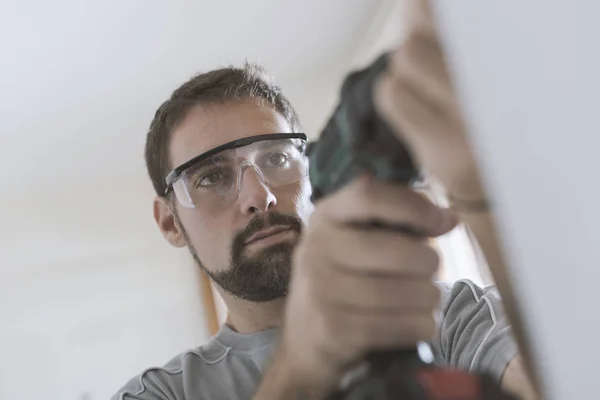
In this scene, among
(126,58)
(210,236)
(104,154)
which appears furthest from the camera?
(104,154)

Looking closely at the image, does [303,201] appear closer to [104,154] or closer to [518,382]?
[518,382]

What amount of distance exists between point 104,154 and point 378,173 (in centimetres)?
237

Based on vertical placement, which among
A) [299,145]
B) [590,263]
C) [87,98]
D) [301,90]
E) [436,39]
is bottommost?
[590,263]

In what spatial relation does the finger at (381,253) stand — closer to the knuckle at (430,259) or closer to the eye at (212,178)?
the knuckle at (430,259)

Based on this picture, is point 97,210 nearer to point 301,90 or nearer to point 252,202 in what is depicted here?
point 301,90

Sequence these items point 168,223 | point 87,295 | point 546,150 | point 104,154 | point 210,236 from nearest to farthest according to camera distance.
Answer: point 546,150, point 210,236, point 168,223, point 104,154, point 87,295

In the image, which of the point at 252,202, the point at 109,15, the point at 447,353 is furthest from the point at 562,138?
the point at 109,15

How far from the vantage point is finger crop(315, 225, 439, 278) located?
1.11 feet

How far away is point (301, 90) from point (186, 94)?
120 cm

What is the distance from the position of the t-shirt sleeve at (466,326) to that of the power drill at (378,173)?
0.33m

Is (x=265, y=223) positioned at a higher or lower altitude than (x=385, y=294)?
higher

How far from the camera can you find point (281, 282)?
37.8 inches

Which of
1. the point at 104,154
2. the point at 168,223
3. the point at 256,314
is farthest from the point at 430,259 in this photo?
the point at 104,154

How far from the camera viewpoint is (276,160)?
1.00m
